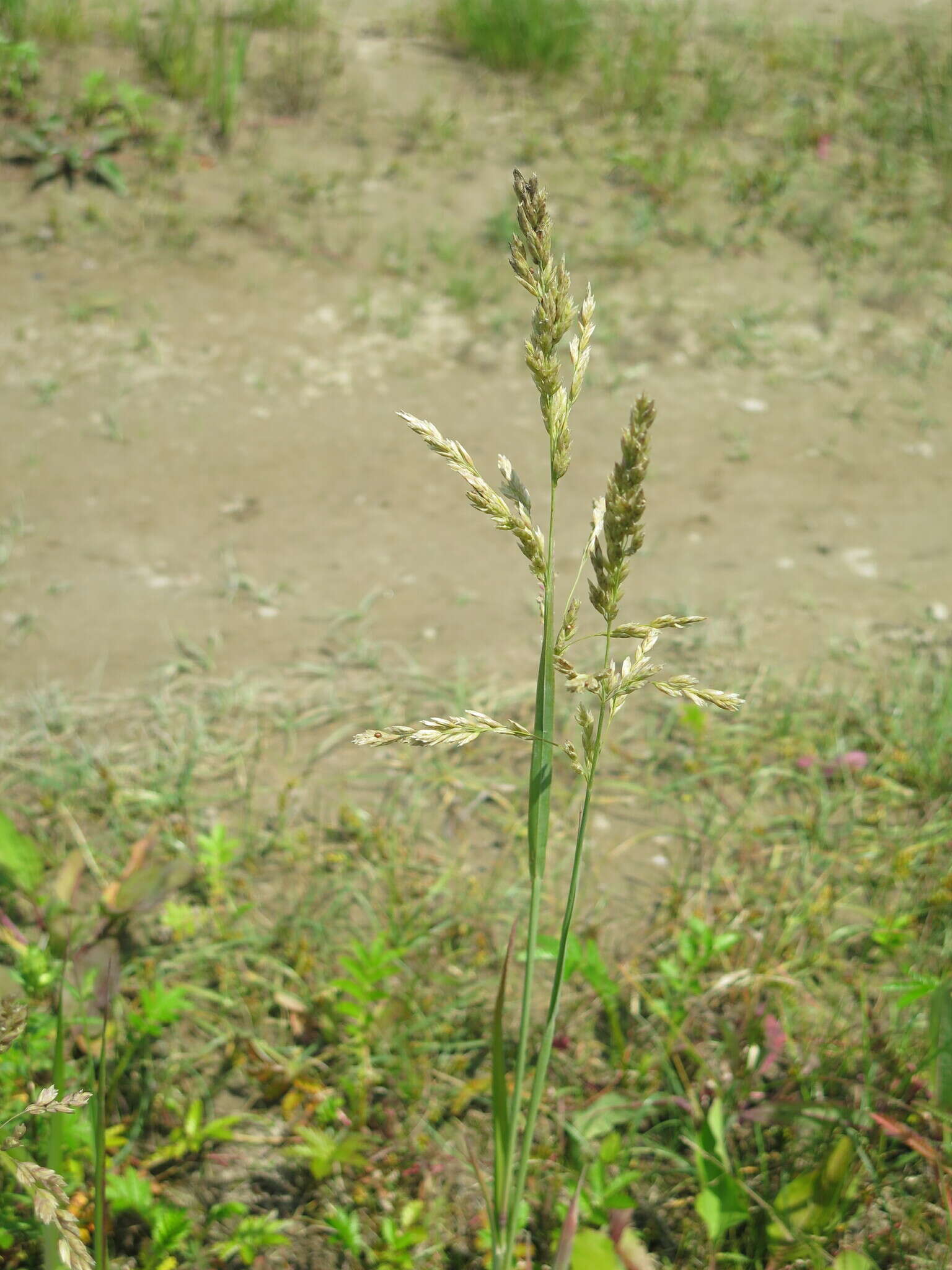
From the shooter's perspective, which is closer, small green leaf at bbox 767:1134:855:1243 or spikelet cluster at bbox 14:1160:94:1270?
spikelet cluster at bbox 14:1160:94:1270

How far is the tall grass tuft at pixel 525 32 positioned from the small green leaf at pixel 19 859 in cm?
535

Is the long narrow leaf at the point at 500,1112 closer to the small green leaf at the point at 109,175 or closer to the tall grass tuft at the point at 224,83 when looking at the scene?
the small green leaf at the point at 109,175

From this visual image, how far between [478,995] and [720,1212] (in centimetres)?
59

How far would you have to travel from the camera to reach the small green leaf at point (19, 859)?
2.05 m

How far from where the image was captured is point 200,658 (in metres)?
2.92

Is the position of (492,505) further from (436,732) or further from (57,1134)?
→ (57,1134)

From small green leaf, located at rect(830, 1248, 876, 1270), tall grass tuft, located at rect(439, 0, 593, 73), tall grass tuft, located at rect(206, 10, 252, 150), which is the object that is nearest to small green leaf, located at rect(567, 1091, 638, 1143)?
small green leaf, located at rect(830, 1248, 876, 1270)

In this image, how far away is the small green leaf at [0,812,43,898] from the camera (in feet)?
6.72

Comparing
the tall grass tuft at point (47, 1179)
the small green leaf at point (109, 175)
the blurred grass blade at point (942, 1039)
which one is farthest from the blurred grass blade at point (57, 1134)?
the small green leaf at point (109, 175)

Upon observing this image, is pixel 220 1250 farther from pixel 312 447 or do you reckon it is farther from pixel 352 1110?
pixel 312 447

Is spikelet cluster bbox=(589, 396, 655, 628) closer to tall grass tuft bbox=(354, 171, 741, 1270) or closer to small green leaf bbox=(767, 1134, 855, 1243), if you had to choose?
tall grass tuft bbox=(354, 171, 741, 1270)

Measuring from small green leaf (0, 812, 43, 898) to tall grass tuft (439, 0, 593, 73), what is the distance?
211 inches

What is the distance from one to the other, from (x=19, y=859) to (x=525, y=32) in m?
5.44

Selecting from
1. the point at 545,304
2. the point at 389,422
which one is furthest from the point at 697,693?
the point at 389,422
